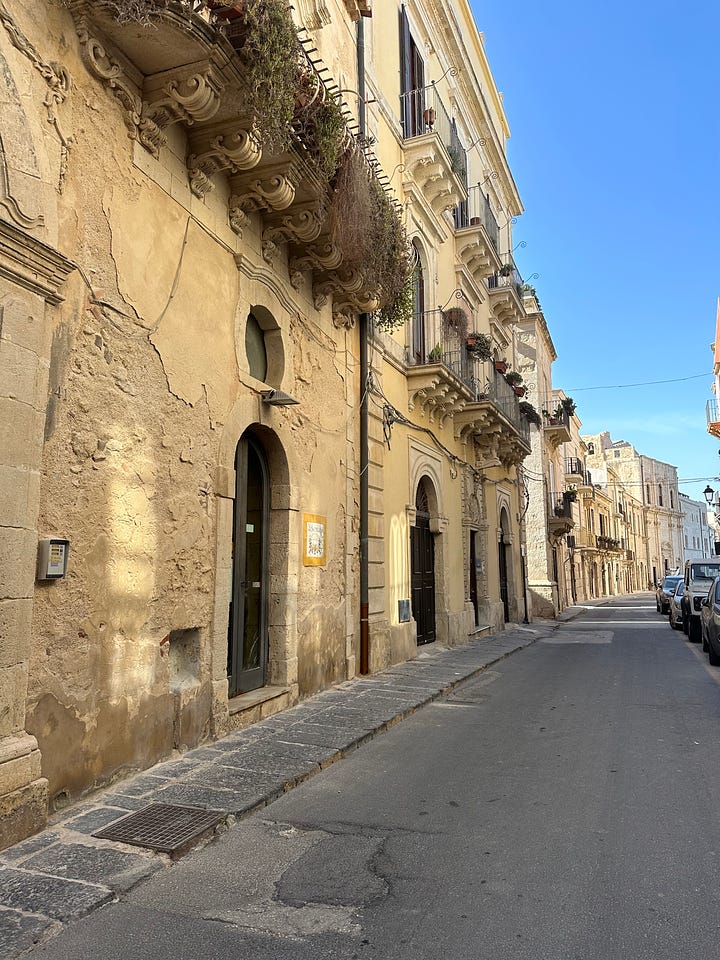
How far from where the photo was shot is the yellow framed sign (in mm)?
7602

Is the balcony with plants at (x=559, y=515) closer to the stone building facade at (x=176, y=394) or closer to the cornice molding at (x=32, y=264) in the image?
the stone building facade at (x=176, y=394)

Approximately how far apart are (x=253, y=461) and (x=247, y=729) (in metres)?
2.70

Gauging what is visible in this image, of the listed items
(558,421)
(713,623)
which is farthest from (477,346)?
(558,421)

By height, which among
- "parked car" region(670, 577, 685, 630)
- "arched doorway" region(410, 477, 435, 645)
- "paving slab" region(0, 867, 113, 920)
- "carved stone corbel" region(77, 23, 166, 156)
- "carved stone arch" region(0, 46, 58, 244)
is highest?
"carved stone corbel" region(77, 23, 166, 156)

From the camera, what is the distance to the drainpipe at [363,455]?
29.7 ft

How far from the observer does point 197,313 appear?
5754mm

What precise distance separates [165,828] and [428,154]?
11.8 meters

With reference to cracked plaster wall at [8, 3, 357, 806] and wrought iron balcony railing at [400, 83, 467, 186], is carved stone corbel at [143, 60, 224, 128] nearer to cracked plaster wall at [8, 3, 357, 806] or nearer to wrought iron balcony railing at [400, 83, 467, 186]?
cracked plaster wall at [8, 3, 357, 806]

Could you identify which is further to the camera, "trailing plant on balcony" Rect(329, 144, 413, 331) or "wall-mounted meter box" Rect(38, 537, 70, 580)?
"trailing plant on balcony" Rect(329, 144, 413, 331)

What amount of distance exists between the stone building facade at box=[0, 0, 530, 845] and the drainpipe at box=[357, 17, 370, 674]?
0.15 feet

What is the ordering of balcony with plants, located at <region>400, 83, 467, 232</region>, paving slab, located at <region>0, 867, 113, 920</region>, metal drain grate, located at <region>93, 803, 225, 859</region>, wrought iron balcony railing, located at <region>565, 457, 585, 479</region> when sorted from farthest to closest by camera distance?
1. wrought iron balcony railing, located at <region>565, 457, 585, 479</region>
2. balcony with plants, located at <region>400, 83, 467, 232</region>
3. metal drain grate, located at <region>93, 803, 225, 859</region>
4. paving slab, located at <region>0, 867, 113, 920</region>

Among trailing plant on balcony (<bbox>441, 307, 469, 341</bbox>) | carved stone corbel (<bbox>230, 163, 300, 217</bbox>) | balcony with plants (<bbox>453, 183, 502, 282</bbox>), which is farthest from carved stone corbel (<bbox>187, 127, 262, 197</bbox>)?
balcony with plants (<bbox>453, 183, 502, 282</bbox>)

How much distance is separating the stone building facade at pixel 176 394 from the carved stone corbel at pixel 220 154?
22mm

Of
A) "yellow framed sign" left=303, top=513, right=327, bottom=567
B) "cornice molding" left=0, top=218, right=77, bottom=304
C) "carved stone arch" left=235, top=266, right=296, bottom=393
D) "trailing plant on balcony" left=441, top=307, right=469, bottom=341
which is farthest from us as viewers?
"trailing plant on balcony" left=441, top=307, right=469, bottom=341
